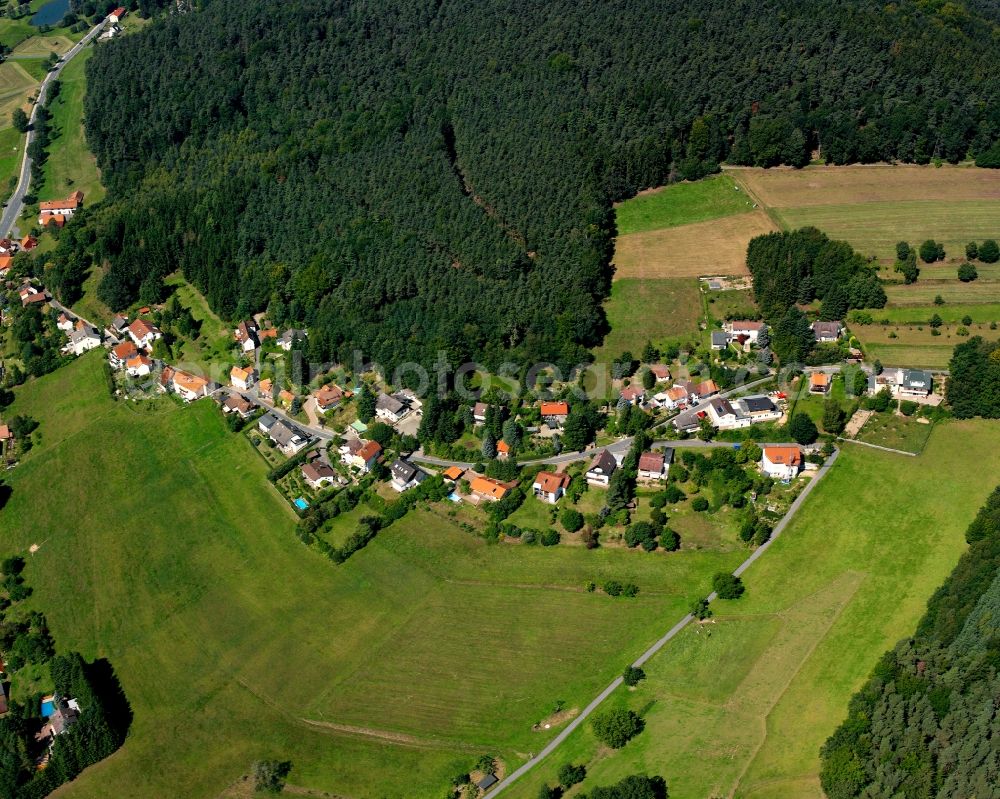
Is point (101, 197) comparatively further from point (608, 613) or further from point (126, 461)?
point (608, 613)

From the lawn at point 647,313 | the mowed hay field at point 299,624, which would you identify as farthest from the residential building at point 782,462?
the lawn at point 647,313

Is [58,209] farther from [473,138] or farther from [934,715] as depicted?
[934,715]

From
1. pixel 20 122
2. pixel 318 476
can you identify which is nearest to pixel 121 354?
pixel 318 476

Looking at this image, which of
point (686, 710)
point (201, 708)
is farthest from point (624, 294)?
point (201, 708)

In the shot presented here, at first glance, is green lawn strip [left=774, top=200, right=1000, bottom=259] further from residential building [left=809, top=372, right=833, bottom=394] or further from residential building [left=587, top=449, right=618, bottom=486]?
residential building [left=587, top=449, right=618, bottom=486]

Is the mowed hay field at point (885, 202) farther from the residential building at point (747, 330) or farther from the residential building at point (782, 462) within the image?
the residential building at point (782, 462)

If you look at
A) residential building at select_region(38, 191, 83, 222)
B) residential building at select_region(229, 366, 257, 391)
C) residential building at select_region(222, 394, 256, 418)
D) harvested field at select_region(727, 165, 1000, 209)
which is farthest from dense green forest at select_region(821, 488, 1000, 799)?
residential building at select_region(38, 191, 83, 222)
